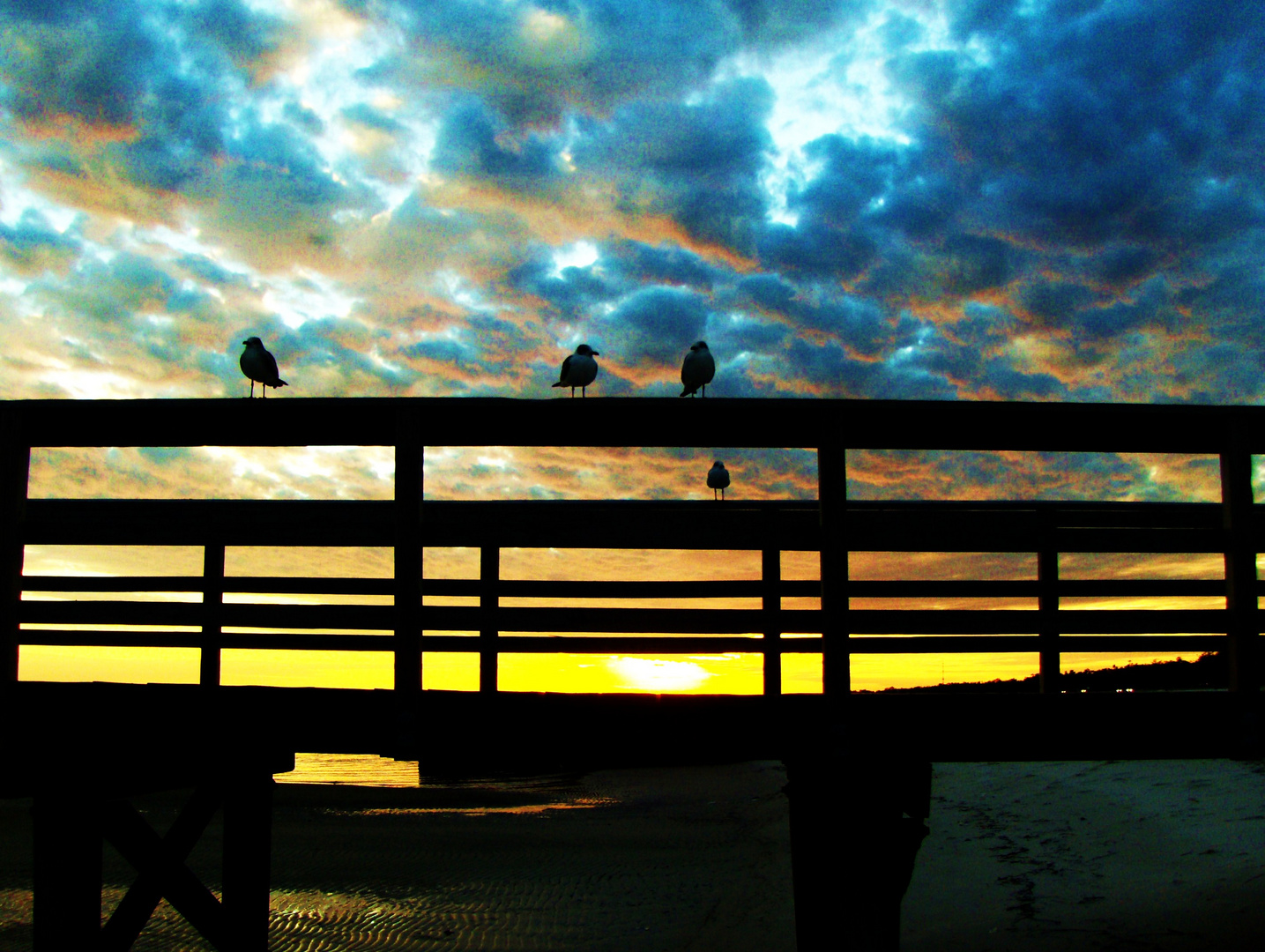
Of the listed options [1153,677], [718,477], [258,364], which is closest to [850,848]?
[258,364]

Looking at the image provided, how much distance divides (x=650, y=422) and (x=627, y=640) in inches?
51.7

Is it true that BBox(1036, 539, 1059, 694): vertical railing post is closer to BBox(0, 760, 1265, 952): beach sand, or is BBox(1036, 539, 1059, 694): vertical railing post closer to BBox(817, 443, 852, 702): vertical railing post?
BBox(817, 443, 852, 702): vertical railing post

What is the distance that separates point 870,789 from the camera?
500 cm

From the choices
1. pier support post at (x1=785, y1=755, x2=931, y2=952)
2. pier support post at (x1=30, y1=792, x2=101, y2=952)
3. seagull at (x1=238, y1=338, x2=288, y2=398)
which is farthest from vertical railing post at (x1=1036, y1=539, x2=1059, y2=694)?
seagull at (x1=238, y1=338, x2=288, y2=398)

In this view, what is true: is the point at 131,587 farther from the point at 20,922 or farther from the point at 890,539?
the point at 20,922

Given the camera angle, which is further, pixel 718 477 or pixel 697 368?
pixel 718 477

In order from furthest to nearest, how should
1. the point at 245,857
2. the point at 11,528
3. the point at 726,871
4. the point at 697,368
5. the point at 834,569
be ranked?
the point at 726,871
the point at 697,368
the point at 245,857
the point at 11,528
the point at 834,569

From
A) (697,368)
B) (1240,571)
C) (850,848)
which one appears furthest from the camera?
(697,368)

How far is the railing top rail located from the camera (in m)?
5.19

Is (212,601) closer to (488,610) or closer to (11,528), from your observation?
(11,528)

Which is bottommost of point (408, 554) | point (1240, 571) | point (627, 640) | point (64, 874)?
point (64, 874)

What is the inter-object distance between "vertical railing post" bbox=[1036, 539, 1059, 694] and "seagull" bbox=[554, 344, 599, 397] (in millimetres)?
6883

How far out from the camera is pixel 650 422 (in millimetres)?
5375

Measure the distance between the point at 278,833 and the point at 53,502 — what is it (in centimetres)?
1376
